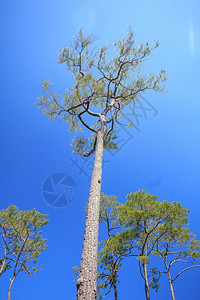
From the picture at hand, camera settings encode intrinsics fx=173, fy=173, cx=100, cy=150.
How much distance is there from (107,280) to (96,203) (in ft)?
19.4

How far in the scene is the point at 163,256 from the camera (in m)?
8.70

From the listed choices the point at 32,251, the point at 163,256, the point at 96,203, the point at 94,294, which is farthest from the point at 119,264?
the point at 94,294

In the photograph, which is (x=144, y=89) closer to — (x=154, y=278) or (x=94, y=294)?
(x=94, y=294)
